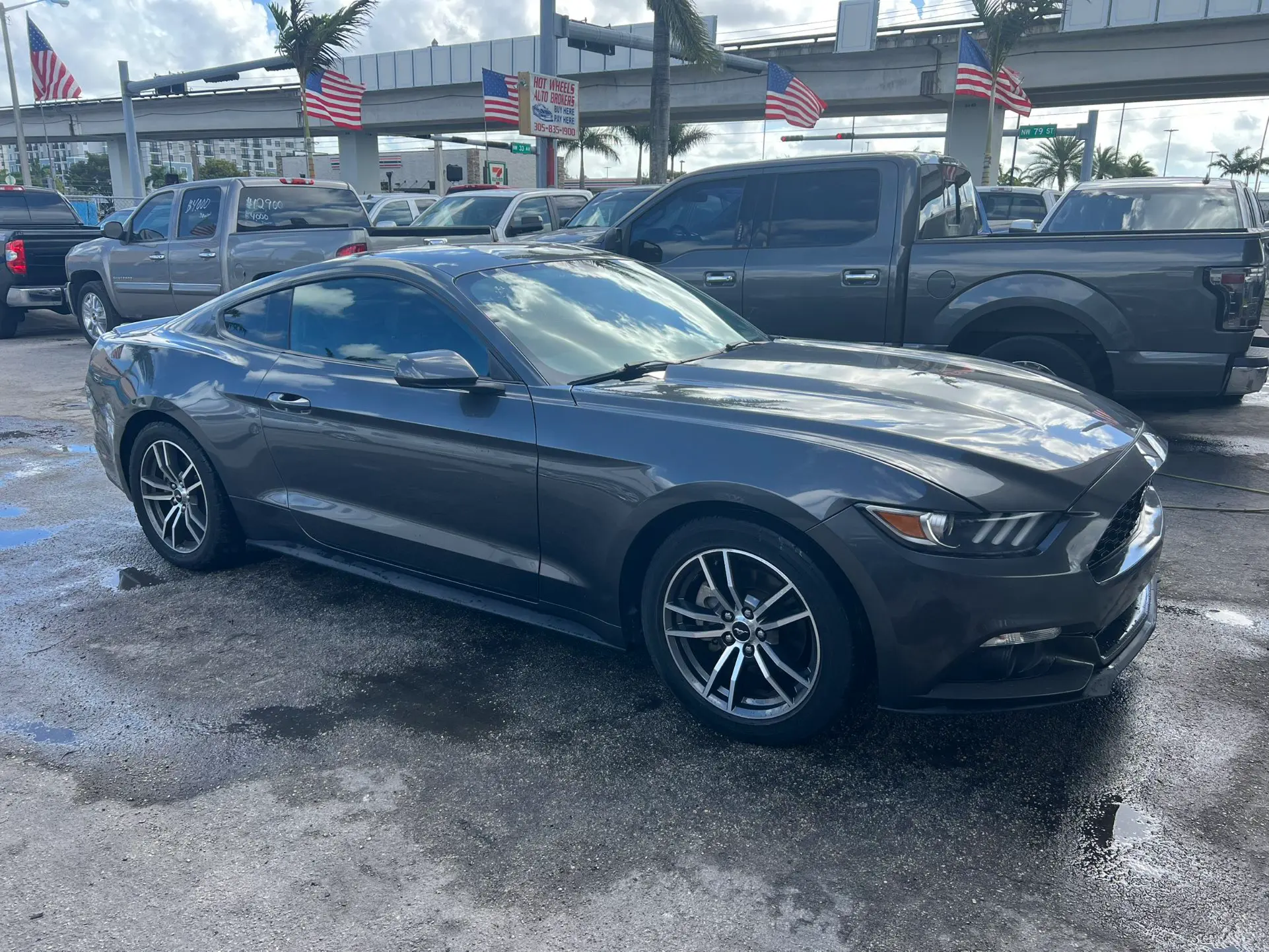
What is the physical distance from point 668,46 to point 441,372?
1851 cm

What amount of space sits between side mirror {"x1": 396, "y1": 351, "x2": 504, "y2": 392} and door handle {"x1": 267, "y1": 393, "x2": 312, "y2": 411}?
0.77m

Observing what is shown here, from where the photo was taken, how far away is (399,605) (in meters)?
4.62

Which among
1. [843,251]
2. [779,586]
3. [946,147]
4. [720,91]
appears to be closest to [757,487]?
[779,586]

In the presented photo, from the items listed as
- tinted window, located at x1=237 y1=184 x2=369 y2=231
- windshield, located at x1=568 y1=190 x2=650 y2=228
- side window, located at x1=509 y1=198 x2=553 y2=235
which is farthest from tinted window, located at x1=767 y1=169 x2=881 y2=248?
side window, located at x1=509 y1=198 x2=553 y2=235

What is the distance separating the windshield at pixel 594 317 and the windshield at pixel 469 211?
960 centimetres

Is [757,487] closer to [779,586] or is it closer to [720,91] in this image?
[779,586]

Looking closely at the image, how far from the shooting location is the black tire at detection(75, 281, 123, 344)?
41.8 feet

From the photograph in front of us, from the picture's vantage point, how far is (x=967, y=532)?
2.87m

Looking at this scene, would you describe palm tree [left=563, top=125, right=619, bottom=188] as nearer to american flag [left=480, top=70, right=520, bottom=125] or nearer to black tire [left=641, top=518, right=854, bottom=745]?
american flag [left=480, top=70, right=520, bottom=125]

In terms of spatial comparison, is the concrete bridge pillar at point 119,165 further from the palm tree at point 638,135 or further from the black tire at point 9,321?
the black tire at point 9,321

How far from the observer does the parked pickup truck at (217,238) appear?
11039 millimetres

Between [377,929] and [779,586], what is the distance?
4.90ft

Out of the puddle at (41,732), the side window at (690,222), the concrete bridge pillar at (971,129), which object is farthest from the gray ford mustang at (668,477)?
the concrete bridge pillar at (971,129)

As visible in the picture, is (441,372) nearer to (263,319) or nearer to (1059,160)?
(263,319)
